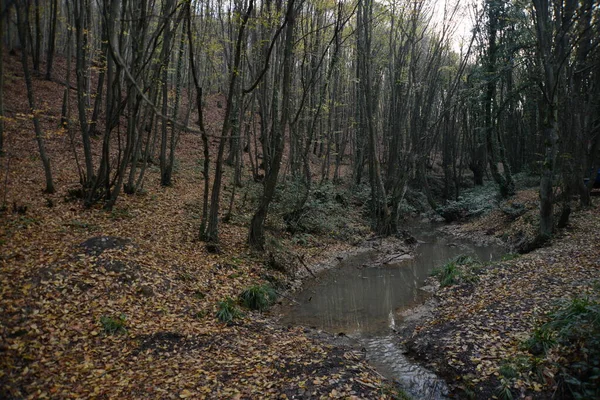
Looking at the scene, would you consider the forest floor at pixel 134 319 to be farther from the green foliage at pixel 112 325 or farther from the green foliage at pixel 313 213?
the green foliage at pixel 313 213

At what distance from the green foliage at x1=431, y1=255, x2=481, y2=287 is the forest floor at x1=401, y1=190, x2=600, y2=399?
52 mm

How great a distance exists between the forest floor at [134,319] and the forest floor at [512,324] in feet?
4.72

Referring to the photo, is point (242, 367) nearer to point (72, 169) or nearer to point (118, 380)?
point (118, 380)

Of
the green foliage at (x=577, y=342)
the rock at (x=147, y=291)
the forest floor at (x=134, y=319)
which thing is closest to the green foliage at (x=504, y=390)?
the green foliage at (x=577, y=342)

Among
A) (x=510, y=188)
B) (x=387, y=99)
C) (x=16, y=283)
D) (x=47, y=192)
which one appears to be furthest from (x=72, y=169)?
(x=387, y=99)

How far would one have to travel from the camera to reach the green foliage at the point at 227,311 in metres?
7.13

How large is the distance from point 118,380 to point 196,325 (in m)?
1.86

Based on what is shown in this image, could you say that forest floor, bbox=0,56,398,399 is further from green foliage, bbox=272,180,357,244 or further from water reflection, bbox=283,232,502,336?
green foliage, bbox=272,180,357,244

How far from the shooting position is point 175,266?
8.66m

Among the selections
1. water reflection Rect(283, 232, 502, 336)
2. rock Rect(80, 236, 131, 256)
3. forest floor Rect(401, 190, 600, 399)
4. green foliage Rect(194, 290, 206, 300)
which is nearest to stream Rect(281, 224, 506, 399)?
water reflection Rect(283, 232, 502, 336)

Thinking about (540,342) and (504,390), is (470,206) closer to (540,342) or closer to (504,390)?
(540,342)

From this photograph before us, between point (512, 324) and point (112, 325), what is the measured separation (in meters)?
6.92

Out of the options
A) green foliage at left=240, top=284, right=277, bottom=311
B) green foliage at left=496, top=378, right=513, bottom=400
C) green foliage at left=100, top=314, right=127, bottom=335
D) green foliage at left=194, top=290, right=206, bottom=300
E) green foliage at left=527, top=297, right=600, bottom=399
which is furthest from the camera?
green foliage at left=240, top=284, right=277, bottom=311

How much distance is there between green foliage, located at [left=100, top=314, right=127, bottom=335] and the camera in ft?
19.4
